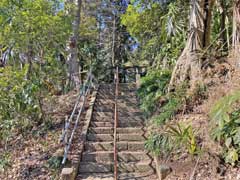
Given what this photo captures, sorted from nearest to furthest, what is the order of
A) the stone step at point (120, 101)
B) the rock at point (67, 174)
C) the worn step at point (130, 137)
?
the rock at point (67, 174) → the worn step at point (130, 137) → the stone step at point (120, 101)

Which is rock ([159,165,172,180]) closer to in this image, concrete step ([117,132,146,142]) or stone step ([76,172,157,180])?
stone step ([76,172,157,180])

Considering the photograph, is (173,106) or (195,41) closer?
(173,106)

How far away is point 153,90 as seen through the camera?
7.62 metres

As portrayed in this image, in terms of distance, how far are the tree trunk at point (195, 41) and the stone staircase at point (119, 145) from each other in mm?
1345

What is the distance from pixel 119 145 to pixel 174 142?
50.7 inches

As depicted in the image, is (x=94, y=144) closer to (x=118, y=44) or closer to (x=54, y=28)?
(x=54, y=28)

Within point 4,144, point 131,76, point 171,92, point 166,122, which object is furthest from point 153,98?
point 131,76

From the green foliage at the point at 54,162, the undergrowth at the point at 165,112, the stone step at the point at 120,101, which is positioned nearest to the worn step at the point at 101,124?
the undergrowth at the point at 165,112

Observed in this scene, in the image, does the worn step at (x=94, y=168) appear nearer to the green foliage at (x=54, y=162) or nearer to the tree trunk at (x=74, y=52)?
the green foliage at (x=54, y=162)

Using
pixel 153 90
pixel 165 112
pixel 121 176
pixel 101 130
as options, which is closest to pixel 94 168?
pixel 121 176

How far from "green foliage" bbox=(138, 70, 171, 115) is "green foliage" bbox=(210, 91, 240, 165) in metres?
2.95

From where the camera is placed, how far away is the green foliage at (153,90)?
699 centimetres

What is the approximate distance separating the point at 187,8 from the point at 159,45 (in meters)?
2.39

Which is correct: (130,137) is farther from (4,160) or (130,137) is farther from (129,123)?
(4,160)
